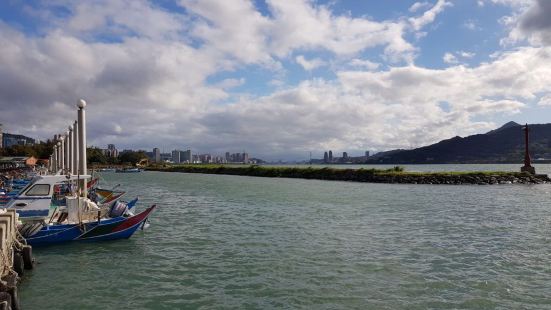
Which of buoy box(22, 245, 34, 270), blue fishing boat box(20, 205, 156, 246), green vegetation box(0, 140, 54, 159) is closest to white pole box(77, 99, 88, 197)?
blue fishing boat box(20, 205, 156, 246)

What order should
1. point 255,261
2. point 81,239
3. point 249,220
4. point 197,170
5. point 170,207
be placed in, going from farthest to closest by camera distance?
point 197,170 < point 170,207 < point 249,220 < point 81,239 < point 255,261

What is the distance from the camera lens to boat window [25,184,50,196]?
2173 centimetres

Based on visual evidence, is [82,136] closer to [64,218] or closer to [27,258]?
[64,218]

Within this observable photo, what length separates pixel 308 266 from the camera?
1614cm

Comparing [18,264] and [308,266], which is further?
[308,266]

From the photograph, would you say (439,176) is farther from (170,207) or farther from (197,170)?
(197,170)

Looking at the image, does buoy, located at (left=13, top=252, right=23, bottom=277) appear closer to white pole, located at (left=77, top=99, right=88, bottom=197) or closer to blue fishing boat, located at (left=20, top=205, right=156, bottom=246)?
blue fishing boat, located at (left=20, top=205, right=156, bottom=246)

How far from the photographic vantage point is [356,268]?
1575cm

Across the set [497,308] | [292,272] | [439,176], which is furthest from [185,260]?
[439,176]

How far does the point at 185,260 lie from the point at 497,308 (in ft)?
36.9

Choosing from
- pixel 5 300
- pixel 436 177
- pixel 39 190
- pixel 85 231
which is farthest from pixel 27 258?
pixel 436 177

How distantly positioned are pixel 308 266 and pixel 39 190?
14.8 meters

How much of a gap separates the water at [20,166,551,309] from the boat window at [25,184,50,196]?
374cm

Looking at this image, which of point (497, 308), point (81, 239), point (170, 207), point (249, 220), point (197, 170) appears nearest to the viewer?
point (497, 308)
